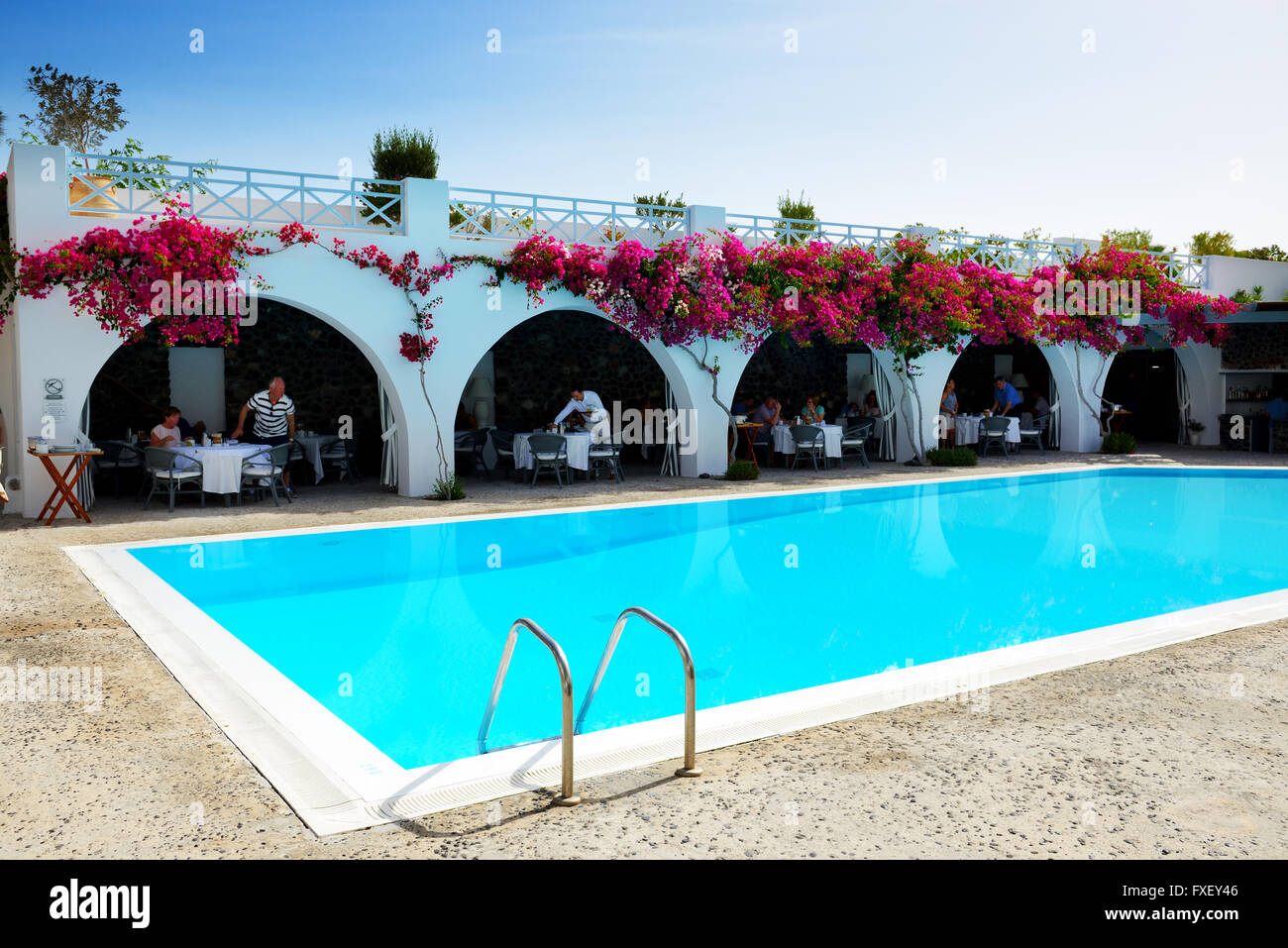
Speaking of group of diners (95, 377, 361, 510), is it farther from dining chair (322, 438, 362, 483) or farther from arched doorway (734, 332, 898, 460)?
arched doorway (734, 332, 898, 460)

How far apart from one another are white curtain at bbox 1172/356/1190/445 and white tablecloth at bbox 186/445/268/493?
771 inches

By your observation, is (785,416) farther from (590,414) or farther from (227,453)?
(227,453)

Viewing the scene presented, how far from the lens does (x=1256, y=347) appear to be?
20.4 meters

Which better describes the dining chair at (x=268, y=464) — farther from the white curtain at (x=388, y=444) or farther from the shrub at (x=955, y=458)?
the shrub at (x=955, y=458)

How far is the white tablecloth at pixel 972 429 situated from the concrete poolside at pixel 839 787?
13.6 metres

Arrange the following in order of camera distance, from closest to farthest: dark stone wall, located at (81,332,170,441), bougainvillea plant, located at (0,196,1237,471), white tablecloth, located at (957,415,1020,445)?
bougainvillea plant, located at (0,196,1237,471) < dark stone wall, located at (81,332,170,441) < white tablecloth, located at (957,415,1020,445)

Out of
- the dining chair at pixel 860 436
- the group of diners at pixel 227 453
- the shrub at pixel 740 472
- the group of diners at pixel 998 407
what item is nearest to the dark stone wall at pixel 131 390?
the group of diners at pixel 227 453

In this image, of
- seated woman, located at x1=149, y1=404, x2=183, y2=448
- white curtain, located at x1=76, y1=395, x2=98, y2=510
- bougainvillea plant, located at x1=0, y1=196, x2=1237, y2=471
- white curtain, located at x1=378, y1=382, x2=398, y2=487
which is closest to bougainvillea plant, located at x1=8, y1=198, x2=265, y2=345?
bougainvillea plant, located at x1=0, y1=196, x2=1237, y2=471

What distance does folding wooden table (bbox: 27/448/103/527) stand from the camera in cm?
1009

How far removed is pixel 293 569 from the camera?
8234 mm

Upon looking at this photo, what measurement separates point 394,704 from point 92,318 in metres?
8.03

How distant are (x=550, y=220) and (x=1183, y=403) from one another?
1575 cm

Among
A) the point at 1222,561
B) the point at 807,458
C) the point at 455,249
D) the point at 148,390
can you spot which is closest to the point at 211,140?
the point at 148,390

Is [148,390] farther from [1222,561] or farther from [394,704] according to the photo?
[1222,561]
